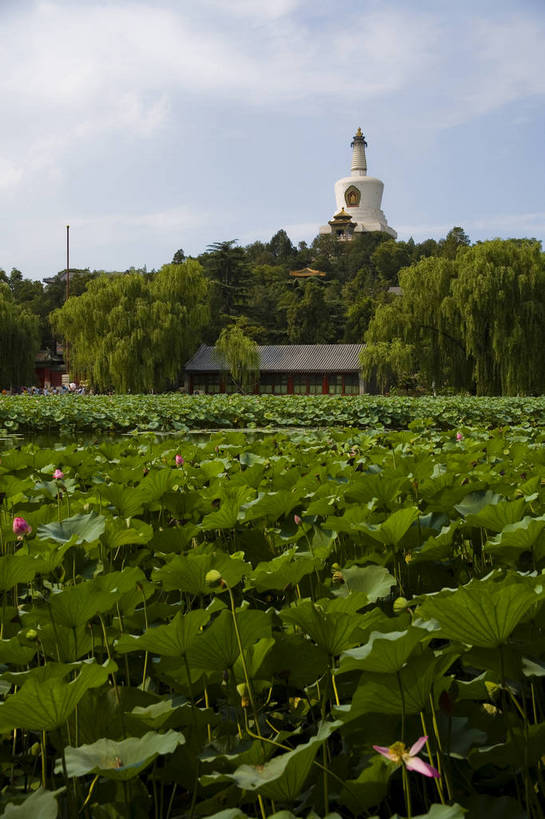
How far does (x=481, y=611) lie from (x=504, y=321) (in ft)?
61.7

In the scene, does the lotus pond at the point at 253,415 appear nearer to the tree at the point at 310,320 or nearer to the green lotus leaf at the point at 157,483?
the green lotus leaf at the point at 157,483

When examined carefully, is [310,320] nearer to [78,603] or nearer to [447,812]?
[78,603]

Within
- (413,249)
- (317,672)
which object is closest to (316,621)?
(317,672)

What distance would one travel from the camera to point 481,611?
85cm

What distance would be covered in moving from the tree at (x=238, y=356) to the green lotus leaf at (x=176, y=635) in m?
25.5

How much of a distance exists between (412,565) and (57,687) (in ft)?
3.59

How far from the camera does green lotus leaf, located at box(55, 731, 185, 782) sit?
0.77 metres

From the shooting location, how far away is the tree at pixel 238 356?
2647 cm

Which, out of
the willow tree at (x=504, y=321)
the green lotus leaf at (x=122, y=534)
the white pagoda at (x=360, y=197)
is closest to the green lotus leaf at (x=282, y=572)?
the green lotus leaf at (x=122, y=534)

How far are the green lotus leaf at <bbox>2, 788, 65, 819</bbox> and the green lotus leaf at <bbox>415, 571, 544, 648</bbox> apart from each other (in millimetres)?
440

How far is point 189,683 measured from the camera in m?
0.96

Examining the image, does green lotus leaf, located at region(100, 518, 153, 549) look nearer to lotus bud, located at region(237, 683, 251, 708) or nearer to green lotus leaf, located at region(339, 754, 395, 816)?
lotus bud, located at region(237, 683, 251, 708)

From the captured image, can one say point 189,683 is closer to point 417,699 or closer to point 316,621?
point 316,621

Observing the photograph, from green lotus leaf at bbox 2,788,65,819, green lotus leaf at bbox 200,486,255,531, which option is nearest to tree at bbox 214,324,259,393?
green lotus leaf at bbox 200,486,255,531
